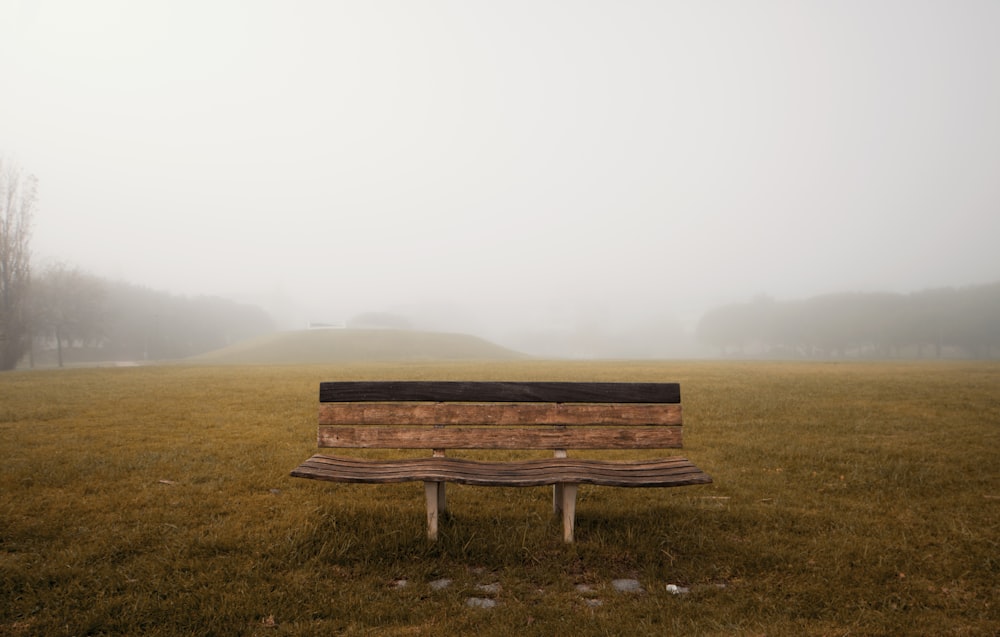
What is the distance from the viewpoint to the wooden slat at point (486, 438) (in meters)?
5.35

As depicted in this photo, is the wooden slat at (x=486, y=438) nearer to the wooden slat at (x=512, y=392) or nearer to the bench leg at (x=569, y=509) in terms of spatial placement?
the wooden slat at (x=512, y=392)

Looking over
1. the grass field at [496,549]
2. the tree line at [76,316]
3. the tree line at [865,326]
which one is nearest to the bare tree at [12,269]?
the tree line at [76,316]

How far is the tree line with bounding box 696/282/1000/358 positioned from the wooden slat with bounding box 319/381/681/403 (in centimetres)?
11173

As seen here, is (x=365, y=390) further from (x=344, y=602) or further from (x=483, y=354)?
(x=483, y=354)

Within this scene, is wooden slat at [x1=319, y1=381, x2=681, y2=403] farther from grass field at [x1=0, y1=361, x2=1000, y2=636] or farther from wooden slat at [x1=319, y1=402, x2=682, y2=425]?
grass field at [x1=0, y1=361, x2=1000, y2=636]

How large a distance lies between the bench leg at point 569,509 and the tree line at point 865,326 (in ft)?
369

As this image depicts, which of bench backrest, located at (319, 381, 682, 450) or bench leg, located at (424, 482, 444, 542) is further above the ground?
bench backrest, located at (319, 381, 682, 450)

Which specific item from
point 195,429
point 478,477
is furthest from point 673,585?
point 195,429

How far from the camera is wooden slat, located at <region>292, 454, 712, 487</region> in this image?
15.6ft

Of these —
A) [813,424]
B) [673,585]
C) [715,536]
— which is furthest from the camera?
[813,424]

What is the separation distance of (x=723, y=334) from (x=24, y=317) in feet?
413

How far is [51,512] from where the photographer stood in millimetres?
5836

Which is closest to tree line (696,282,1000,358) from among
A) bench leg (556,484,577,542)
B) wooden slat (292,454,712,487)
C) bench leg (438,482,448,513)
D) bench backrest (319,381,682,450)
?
bench backrest (319,381,682,450)

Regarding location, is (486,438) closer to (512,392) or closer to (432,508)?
(512,392)
